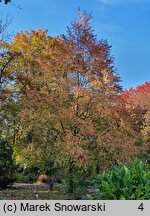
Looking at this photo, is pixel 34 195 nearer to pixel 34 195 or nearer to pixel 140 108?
pixel 34 195

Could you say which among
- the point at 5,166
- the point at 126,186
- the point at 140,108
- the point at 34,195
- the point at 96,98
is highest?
the point at 140,108

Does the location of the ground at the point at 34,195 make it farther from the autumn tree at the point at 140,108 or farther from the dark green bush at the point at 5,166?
the autumn tree at the point at 140,108

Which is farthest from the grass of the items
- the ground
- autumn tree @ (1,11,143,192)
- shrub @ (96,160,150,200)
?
shrub @ (96,160,150,200)

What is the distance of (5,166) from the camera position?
47.5 feet

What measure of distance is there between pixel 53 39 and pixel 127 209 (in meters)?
20.4

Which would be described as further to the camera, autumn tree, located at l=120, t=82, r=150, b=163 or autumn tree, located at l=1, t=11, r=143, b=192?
autumn tree, located at l=120, t=82, r=150, b=163

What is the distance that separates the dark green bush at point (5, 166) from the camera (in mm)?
14188

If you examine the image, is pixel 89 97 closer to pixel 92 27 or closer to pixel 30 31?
pixel 92 27

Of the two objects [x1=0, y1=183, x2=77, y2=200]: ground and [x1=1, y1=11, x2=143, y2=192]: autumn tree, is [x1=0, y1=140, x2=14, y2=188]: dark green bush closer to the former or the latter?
[x1=0, y1=183, x2=77, y2=200]: ground

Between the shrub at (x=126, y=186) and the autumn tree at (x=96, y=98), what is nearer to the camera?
the shrub at (x=126, y=186)

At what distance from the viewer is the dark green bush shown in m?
14.2

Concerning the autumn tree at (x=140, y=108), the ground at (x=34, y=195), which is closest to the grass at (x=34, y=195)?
the ground at (x=34, y=195)

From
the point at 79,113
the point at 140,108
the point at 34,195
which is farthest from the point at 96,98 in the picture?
the point at 140,108

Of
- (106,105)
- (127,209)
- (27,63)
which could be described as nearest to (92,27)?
(106,105)
